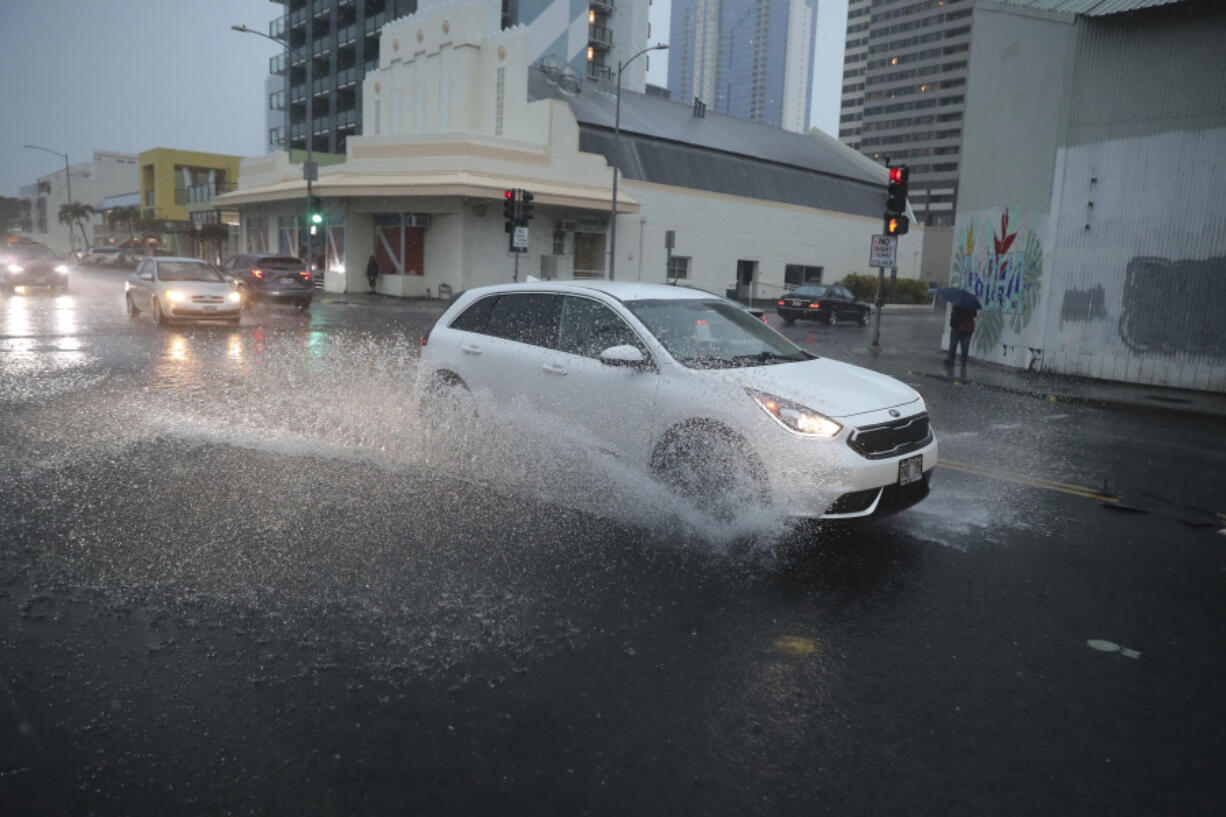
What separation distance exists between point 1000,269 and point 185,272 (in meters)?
18.0

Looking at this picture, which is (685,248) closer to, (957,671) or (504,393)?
(504,393)

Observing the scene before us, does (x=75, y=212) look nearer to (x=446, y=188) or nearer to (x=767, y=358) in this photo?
(x=446, y=188)

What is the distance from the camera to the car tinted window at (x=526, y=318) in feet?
22.3

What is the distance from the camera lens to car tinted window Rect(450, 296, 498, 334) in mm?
7473

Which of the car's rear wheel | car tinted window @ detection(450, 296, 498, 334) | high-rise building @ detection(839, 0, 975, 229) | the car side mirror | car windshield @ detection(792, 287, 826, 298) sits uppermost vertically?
high-rise building @ detection(839, 0, 975, 229)

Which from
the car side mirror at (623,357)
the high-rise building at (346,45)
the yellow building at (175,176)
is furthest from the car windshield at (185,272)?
the yellow building at (175,176)

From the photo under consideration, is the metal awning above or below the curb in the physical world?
above

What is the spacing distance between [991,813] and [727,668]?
1.23m

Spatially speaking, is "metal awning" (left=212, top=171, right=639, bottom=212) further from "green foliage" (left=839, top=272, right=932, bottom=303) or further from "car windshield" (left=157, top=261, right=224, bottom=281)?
"green foliage" (left=839, top=272, right=932, bottom=303)

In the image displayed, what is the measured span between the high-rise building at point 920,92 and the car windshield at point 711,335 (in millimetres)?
155961

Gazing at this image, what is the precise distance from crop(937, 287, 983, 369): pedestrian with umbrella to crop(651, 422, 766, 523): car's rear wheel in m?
12.0

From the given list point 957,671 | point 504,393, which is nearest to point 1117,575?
point 957,671

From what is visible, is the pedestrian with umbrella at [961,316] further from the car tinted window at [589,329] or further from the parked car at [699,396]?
the car tinted window at [589,329]

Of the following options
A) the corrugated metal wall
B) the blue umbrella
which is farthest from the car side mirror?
the corrugated metal wall
